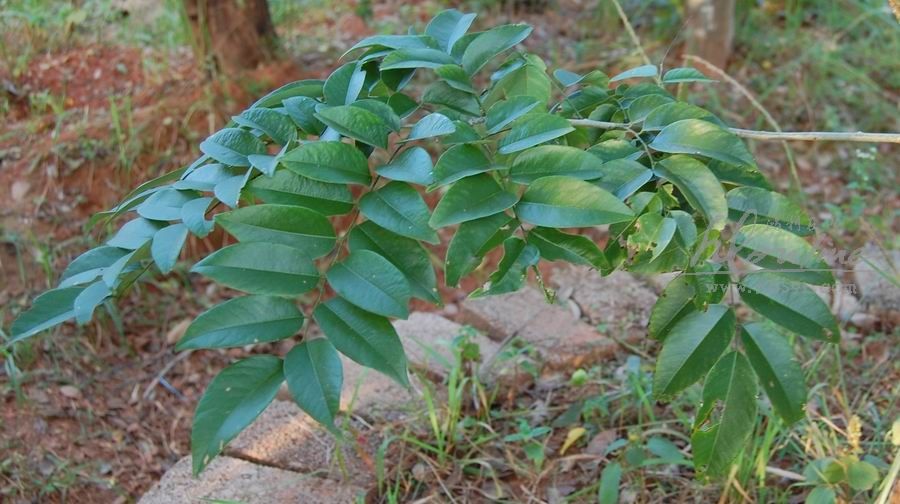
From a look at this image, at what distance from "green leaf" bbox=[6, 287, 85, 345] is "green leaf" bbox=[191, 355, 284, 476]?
22cm

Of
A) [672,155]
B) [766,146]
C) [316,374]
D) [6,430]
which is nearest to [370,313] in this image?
[316,374]

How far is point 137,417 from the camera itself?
87.4 inches

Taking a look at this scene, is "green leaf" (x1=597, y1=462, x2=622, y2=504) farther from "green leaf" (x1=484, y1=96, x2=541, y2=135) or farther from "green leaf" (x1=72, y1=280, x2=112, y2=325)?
"green leaf" (x1=72, y1=280, x2=112, y2=325)

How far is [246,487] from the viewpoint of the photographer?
5.63ft

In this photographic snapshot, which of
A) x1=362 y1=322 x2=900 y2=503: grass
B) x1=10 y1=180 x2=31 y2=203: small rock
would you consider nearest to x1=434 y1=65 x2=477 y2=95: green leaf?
x1=362 y1=322 x2=900 y2=503: grass

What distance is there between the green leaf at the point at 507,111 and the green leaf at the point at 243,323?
13.4 inches

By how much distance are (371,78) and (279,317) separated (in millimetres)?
403

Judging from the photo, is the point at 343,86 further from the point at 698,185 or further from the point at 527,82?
the point at 698,185

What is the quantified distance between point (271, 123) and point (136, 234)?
21 cm

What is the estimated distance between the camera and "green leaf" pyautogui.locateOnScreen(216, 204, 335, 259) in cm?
96

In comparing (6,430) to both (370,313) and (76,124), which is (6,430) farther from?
(370,313)

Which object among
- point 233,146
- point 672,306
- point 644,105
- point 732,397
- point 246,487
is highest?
point 233,146

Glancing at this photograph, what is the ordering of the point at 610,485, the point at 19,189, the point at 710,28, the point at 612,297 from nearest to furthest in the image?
the point at 610,485 → the point at 612,297 → the point at 19,189 → the point at 710,28

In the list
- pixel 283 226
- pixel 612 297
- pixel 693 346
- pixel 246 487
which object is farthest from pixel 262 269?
pixel 612 297
